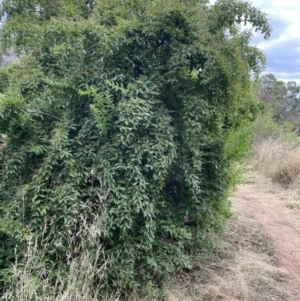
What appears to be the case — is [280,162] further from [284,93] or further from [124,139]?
[284,93]

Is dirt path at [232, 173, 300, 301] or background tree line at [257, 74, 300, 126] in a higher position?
background tree line at [257, 74, 300, 126]

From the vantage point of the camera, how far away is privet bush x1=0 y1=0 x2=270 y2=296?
3.03 metres

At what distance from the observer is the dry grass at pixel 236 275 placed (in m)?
3.48

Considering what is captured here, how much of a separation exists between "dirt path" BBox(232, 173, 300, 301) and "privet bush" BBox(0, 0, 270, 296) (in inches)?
53.9

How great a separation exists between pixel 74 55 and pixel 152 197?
1.65 metres

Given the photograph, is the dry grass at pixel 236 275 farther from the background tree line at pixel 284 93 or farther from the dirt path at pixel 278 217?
the background tree line at pixel 284 93

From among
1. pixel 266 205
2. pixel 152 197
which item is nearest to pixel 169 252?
pixel 152 197

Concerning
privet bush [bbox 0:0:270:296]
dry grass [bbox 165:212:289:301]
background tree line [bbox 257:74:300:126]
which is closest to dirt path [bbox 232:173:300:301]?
dry grass [bbox 165:212:289:301]

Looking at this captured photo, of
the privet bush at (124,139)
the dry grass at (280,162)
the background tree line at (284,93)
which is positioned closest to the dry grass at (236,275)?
the privet bush at (124,139)

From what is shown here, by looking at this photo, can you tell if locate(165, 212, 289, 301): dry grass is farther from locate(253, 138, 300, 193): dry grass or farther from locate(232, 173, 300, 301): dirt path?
locate(253, 138, 300, 193): dry grass

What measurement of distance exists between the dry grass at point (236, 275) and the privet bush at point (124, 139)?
1.01 feet

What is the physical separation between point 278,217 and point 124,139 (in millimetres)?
4339

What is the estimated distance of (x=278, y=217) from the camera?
6328mm

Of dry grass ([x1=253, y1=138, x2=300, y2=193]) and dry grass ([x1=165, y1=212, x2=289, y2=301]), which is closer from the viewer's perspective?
dry grass ([x1=165, y1=212, x2=289, y2=301])
